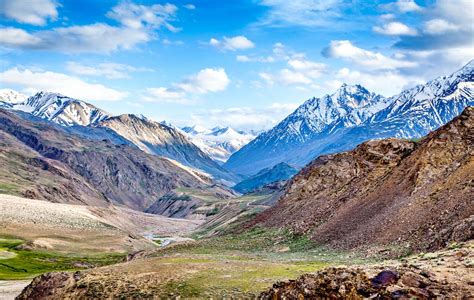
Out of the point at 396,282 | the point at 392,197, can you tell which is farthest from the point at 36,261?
the point at 396,282

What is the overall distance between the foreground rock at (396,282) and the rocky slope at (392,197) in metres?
16.8

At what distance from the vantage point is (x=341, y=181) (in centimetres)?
10088

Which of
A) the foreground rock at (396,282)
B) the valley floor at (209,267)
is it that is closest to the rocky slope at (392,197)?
the valley floor at (209,267)

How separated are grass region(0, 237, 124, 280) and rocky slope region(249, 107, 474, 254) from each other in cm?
4545

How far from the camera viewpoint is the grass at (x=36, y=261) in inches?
3998

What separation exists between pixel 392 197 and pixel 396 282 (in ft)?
166

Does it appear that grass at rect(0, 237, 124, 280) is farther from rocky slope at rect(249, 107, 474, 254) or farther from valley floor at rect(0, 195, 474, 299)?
rocky slope at rect(249, 107, 474, 254)

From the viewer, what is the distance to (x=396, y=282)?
26.9m

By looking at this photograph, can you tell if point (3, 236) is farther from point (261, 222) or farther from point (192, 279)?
point (192, 279)

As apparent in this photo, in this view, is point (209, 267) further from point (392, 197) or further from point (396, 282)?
point (392, 197)

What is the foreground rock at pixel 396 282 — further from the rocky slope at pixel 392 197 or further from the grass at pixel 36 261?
the grass at pixel 36 261

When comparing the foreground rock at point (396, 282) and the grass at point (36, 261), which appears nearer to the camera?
the foreground rock at point (396, 282)

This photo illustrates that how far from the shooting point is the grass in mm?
101550

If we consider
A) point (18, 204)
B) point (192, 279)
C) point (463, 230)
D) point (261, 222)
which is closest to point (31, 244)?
point (18, 204)
